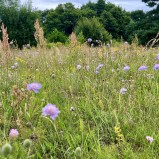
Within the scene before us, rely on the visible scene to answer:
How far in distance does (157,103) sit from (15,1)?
36.9m

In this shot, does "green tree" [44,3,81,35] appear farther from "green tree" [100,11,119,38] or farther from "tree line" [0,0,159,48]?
"green tree" [100,11,119,38]

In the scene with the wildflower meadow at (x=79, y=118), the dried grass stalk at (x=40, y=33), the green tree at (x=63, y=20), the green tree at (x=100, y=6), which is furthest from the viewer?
the green tree at (x=100, y=6)

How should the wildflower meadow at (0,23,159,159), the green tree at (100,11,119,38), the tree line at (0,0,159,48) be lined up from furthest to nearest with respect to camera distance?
1. the green tree at (100,11,119,38)
2. the tree line at (0,0,159,48)
3. the wildflower meadow at (0,23,159,159)

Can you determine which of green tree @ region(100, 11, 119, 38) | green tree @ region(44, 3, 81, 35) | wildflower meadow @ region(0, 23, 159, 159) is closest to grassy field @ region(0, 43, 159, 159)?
wildflower meadow @ region(0, 23, 159, 159)

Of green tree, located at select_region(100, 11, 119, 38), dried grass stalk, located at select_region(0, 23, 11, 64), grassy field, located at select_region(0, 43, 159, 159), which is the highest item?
dried grass stalk, located at select_region(0, 23, 11, 64)

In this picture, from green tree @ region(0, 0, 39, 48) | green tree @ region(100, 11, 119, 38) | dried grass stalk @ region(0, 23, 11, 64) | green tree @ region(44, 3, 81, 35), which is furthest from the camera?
green tree @ region(44, 3, 81, 35)

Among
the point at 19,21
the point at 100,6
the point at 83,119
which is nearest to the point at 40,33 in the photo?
the point at 83,119

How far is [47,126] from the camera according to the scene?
6.20 feet

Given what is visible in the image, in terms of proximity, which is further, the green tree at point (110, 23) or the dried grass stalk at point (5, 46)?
the green tree at point (110, 23)

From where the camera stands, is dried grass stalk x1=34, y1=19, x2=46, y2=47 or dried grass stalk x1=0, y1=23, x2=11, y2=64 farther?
dried grass stalk x1=34, y1=19, x2=46, y2=47

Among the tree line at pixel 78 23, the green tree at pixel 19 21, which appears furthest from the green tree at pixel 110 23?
the green tree at pixel 19 21

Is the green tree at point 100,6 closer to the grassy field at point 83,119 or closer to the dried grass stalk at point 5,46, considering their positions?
the grassy field at point 83,119

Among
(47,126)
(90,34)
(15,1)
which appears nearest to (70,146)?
(47,126)

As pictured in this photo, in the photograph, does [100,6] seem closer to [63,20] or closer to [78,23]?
[63,20]
